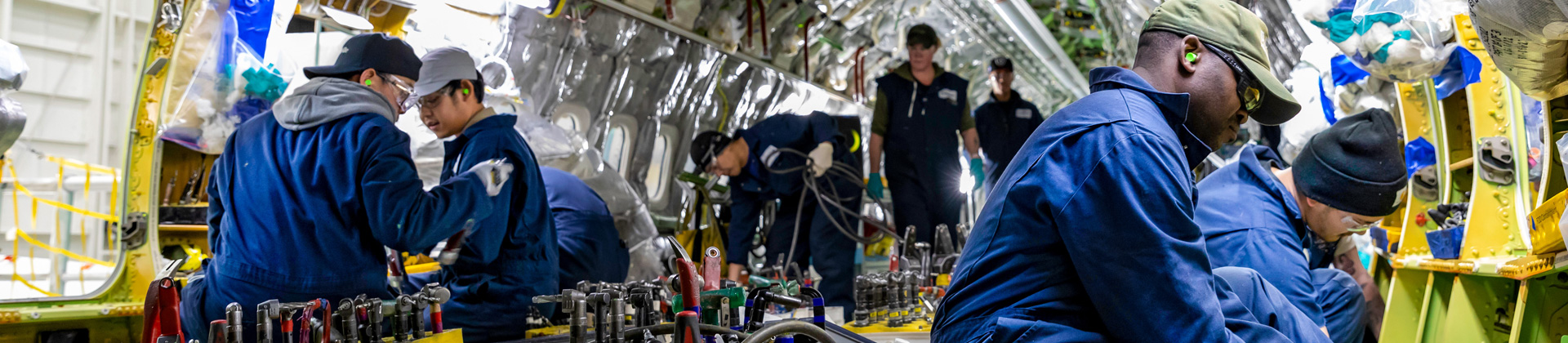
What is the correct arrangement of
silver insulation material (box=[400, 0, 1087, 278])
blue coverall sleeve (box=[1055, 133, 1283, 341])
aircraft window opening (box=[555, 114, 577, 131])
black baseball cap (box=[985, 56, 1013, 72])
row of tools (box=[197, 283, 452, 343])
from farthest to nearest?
black baseball cap (box=[985, 56, 1013, 72]), aircraft window opening (box=[555, 114, 577, 131]), silver insulation material (box=[400, 0, 1087, 278]), row of tools (box=[197, 283, 452, 343]), blue coverall sleeve (box=[1055, 133, 1283, 341])

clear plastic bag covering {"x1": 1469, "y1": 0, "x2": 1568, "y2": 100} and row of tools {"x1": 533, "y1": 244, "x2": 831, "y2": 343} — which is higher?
clear plastic bag covering {"x1": 1469, "y1": 0, "x2": 1568, "y2": 100}

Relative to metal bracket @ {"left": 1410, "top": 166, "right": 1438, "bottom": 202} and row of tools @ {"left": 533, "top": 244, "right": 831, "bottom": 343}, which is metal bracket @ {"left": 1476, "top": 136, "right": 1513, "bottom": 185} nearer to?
metal bracket @ {"left": 1410, "top": 166, "right": 1438, "bottom": 202}

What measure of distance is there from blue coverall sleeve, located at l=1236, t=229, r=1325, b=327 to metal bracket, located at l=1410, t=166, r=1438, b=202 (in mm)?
1384

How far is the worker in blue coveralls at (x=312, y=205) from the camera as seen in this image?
2457 mm

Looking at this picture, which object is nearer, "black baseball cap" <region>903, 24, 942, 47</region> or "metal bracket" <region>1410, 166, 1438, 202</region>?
"metal bracket" <region>1410, 166, 1438, 202</region>

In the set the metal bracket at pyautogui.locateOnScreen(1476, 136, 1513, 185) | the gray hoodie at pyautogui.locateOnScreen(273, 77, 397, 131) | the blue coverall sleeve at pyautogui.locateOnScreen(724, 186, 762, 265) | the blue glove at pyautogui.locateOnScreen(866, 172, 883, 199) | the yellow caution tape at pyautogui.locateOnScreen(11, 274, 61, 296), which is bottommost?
the blue coverall sleeve at pyautogui.locateOnScreen(724, 186, 762, 265)

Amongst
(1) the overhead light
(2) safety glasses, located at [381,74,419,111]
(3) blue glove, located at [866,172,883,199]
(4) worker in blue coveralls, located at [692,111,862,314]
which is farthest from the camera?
(3) blue glove, located at [866,172,883,199]

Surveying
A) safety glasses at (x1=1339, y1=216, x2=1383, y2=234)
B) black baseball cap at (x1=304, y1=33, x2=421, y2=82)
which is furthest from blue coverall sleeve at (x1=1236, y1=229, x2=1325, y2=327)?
black baseball cap at (x1=304, y1=33, x2=421, y2=82)

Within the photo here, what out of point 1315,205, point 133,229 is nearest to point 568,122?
point 133,229

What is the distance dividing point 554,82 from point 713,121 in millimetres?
1369

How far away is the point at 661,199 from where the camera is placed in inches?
218

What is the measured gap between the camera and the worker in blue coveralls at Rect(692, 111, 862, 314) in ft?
16.5

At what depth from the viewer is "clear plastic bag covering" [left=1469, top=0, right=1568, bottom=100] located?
5.24ft

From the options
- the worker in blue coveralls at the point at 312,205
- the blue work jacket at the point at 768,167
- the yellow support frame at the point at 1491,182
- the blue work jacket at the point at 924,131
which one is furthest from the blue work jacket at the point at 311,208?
the blue work jacket at the point at 924,131
